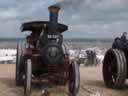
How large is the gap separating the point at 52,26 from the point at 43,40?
0.55 metres

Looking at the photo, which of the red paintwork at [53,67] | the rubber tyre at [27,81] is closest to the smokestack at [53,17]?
the red paintwork at [53,67]

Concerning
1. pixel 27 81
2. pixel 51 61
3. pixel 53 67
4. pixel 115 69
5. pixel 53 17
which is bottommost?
pixel 27 81

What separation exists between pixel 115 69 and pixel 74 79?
228 cm

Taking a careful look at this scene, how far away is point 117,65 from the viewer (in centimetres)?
1112

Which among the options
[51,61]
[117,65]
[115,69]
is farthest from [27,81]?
[115,69]

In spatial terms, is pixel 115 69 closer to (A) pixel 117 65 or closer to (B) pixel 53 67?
(A) pixel 117 65

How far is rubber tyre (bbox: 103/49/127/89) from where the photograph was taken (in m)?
11.0

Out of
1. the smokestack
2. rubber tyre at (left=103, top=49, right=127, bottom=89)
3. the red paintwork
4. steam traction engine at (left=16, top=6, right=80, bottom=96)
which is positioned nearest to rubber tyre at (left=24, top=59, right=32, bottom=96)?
steam traction engine at (left=16, top=6, right=80, bottom=96)

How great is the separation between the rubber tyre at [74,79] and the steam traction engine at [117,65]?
4.95 feet

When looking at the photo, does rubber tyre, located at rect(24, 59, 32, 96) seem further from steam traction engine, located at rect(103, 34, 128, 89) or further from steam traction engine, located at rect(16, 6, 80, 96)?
steam traction engine, located at rect(103, 34, 128, 89)

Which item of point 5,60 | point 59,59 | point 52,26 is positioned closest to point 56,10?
point 52,26

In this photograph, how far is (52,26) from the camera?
34.7 feet

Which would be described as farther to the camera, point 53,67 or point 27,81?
point 53,67

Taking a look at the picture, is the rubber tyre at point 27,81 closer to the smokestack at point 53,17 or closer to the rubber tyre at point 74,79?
the rubber tyre at point 74,79
